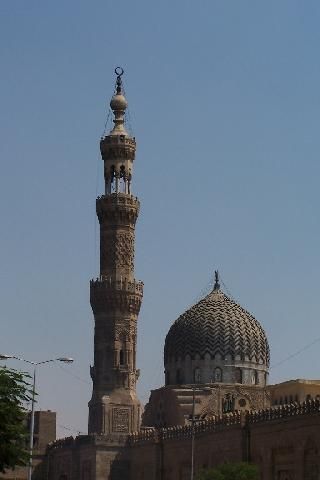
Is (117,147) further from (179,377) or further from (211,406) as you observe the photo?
(211,406)

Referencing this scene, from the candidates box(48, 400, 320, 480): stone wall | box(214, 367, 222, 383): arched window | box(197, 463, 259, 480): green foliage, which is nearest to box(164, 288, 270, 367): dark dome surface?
box(214, 367, 222, 383): arched window

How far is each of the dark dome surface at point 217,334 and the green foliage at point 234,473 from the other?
976 inches

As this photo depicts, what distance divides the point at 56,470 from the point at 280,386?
17346 millimetres

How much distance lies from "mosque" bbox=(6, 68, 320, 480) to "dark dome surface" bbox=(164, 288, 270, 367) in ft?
0.23

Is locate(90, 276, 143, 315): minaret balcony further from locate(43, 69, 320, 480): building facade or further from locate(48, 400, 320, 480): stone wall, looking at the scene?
locate(48, 400, 320, 480): stone wall

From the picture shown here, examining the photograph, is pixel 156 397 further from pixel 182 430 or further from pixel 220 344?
pixel 182 430

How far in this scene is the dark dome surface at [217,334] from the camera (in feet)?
262

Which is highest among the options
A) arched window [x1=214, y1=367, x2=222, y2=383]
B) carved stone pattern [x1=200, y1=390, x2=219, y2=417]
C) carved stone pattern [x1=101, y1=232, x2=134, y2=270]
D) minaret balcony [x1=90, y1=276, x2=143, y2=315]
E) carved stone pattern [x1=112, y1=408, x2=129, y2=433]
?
carved stone pattern [x1=101, y1=232, x2=134, y2=270]

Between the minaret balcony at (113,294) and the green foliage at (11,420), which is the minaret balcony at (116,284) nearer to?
the minaret balcony at (113,294)

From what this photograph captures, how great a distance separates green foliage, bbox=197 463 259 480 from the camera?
54094 millimetres

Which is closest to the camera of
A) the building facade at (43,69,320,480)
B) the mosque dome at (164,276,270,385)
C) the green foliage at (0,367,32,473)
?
the green foliage at (0,367,32,473)

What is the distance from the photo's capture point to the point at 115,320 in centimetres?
7600

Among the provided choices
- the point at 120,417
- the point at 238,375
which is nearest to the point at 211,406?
the point at 238,375

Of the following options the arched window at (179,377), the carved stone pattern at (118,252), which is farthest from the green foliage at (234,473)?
the arched window at (179,377)
